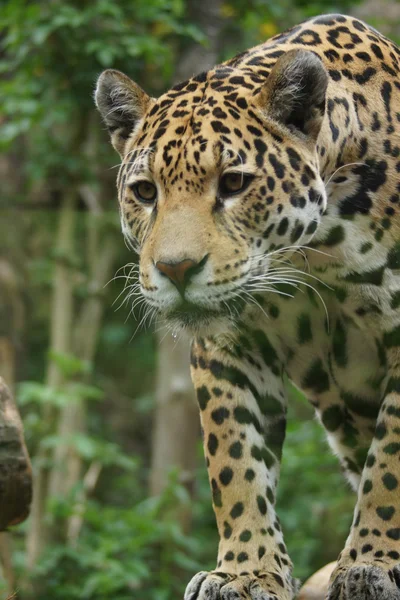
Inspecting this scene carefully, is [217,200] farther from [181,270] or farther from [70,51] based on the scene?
[70,51]

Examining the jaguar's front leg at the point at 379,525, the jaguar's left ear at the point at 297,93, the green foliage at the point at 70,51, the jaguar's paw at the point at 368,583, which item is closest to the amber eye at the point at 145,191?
the jaguar's left ear at the point at 297,93

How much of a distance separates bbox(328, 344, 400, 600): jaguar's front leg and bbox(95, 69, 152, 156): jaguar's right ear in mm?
1659

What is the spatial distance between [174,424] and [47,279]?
377 centimetres

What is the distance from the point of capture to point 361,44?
524 centimetres

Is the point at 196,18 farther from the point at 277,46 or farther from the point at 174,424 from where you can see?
the point at 277,46

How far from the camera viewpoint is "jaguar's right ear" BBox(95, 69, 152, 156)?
16.8ft

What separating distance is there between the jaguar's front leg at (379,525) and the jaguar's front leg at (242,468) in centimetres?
37

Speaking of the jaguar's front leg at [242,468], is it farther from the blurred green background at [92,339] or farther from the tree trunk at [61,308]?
the tree trunk at [61,308]

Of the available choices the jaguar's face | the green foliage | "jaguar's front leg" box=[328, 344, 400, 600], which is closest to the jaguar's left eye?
the jaguar's face

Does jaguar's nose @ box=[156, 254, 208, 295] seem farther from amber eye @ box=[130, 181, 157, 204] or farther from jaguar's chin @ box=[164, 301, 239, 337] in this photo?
amber eye @ box=[130, 181, 157, 204]

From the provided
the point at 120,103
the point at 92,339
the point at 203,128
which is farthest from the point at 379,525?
the point at 92,339

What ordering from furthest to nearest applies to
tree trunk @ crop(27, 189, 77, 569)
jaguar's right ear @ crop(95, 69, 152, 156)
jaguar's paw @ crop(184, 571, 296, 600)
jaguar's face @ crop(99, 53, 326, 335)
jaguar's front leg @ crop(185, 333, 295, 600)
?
tree trunk @ crop(27, 189, 77, 569), jaguar's right ear @ crop(95, 69, 152, 156), jaguar's front leg @ crop(185, 333, 295, 600), jaguar's paw @ crop(184, 571, 296, 600), jaguar's face @ crop(99, 53, 326, 335)

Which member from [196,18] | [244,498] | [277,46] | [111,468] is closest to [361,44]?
[277,46]

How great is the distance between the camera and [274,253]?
4680mm
